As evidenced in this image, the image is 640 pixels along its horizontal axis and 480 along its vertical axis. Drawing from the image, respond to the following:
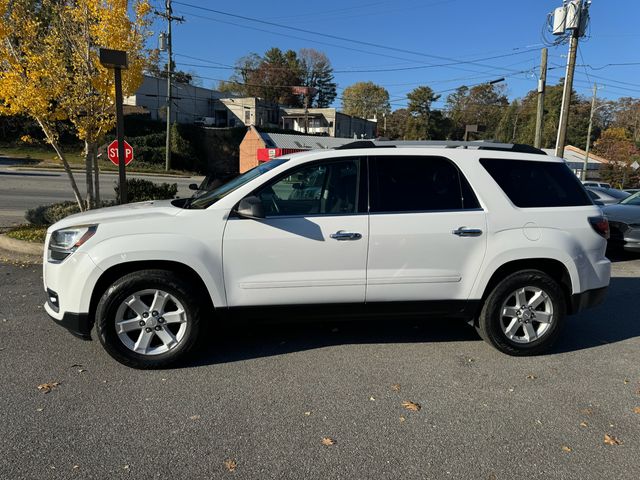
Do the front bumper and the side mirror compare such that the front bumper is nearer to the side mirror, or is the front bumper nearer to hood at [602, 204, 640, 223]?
the side mirror

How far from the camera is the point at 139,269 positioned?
379 centimetres

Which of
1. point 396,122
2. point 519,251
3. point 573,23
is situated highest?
point 396,122

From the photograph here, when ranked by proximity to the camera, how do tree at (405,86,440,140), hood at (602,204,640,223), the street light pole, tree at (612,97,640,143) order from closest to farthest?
1. the street light pole
2. hood at (602,204,640,223)
3. tree at (612,97,640,143)
4. tree at (405,86,440,140)

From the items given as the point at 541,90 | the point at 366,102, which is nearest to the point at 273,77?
the point at 366,102

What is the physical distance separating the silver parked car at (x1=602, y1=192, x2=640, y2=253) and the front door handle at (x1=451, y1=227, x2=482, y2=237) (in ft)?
20.4

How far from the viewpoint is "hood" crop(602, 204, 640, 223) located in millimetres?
8859

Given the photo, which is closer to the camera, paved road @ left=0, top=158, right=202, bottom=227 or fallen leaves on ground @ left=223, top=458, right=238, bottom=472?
fallen leaves on ground @ left=223, top=458, right=238, bottom=472

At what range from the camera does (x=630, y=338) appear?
16.0ft

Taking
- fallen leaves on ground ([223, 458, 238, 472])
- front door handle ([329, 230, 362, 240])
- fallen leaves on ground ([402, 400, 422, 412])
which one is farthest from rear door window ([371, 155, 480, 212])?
fallen leaves on ground ([223, 458, 238, 472])

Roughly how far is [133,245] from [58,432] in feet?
4.43

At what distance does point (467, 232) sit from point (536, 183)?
0.89m

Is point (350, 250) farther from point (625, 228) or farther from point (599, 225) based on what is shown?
point (625, 228)

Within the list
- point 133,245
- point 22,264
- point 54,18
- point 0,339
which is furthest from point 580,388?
point 54,18

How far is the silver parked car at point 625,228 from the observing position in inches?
340
